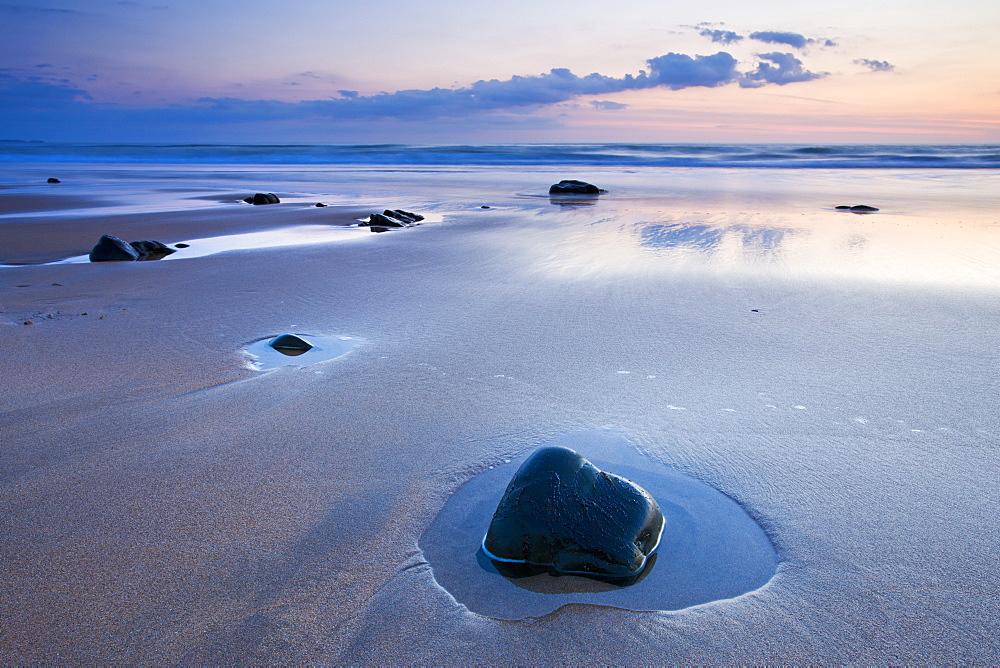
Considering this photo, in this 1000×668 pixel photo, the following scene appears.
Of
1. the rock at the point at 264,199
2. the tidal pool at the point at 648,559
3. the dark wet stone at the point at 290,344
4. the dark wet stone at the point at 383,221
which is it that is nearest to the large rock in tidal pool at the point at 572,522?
the tidal pool at the point at 648,559

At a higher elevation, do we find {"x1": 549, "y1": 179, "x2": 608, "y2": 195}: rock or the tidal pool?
{"x1": 549, "y1": 179, "x2": 608, "y2": 195}: rock

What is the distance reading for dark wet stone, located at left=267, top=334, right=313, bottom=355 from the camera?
3.01 m

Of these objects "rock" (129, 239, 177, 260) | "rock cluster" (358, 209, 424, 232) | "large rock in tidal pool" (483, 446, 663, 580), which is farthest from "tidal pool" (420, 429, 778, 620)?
"rock cluster" (358, 209, 424, 232)

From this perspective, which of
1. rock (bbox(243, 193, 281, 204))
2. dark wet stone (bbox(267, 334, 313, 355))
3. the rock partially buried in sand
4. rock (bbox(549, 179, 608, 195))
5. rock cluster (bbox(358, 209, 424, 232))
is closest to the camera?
dark wet stone (bbox(267, 334, 313, 355))

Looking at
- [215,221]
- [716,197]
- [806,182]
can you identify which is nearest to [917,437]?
[215,221]

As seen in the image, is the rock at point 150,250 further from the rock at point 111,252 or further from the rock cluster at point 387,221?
the rock cluster at point 387,221

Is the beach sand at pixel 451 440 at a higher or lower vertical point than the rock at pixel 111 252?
lower

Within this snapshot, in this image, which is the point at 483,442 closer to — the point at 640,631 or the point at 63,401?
the point at 640,631

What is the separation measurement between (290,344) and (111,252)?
322 cm

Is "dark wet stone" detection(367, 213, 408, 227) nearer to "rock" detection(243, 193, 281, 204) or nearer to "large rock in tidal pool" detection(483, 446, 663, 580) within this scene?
"rock" detection(243, 193, 281, 204)

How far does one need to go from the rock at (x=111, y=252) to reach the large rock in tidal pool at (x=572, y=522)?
16.1 feet

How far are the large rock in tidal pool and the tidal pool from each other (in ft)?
0.11

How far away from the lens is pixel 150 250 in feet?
18.2

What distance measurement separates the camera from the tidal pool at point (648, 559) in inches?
55.7
